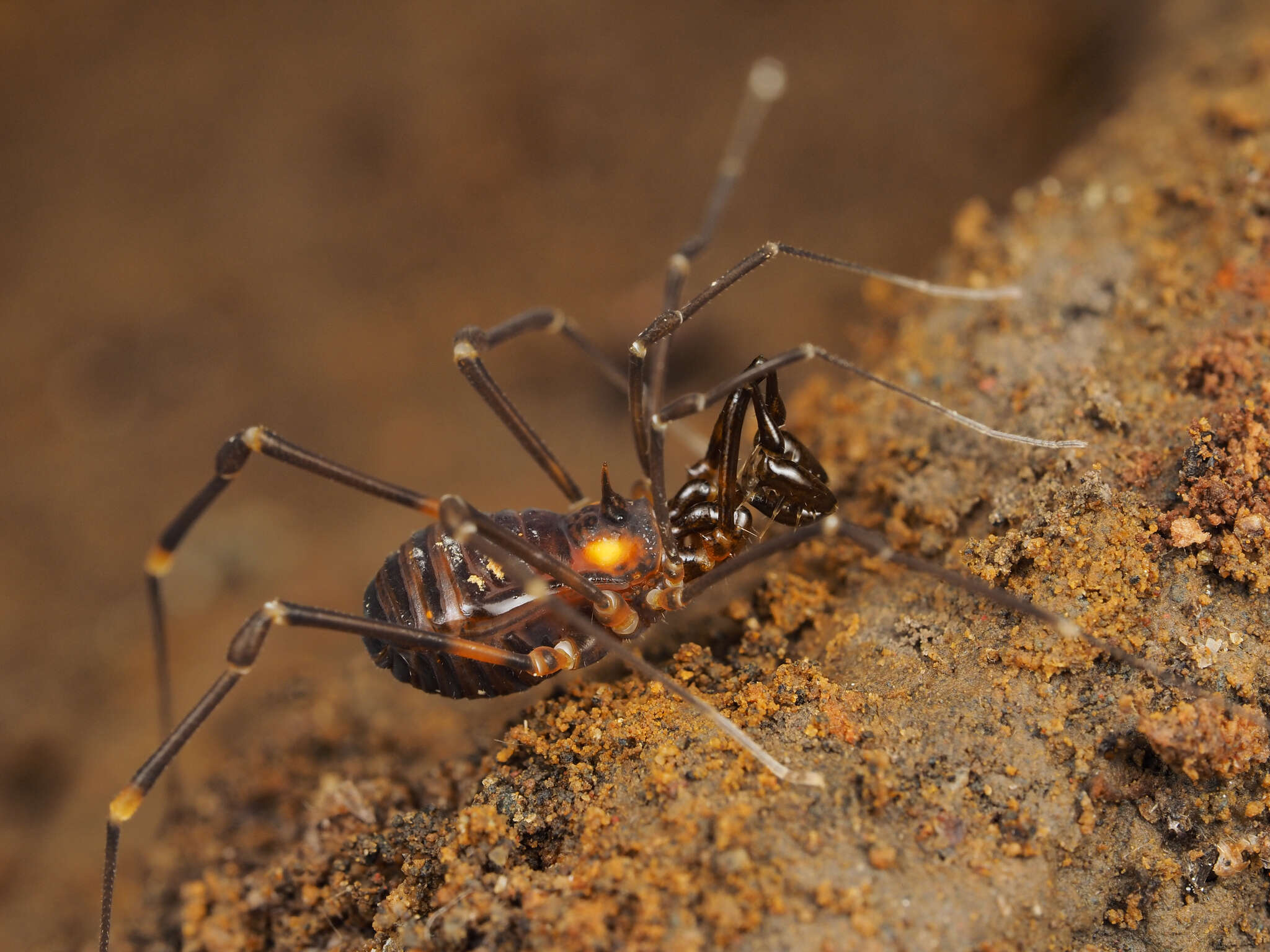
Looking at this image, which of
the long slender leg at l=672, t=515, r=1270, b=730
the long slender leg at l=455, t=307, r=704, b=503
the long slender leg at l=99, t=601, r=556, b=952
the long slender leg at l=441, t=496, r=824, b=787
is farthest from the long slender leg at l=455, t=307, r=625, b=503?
the long slender leg at l=672, t=515, r=1270, b=730

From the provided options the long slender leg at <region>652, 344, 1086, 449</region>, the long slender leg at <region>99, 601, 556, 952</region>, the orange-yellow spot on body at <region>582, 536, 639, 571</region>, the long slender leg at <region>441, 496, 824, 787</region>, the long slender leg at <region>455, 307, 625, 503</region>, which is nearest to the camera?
the long slender leg at <region>441, 496, 824, 787</region>

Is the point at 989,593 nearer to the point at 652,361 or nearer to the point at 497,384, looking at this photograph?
the point at 652,361

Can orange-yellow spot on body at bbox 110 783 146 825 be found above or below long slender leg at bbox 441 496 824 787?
below

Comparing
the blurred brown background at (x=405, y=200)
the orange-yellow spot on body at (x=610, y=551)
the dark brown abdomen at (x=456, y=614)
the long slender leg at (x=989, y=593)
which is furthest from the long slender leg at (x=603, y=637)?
the blurred brown background at (x=405, y=200)

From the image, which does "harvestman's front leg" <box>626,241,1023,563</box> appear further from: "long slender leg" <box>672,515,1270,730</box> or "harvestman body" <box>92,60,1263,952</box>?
"long slender leg" <box>672,515,1270,730</box>

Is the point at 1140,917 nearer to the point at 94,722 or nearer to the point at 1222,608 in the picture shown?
the point at 1222,608

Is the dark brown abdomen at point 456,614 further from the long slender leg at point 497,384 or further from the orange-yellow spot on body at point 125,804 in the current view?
the orange-yellow spot on body at point 125,804

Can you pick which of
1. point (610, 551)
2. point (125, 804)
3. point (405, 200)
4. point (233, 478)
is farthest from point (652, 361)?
point (405, 200)

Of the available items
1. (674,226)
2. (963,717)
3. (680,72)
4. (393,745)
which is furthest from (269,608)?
(680,72)
